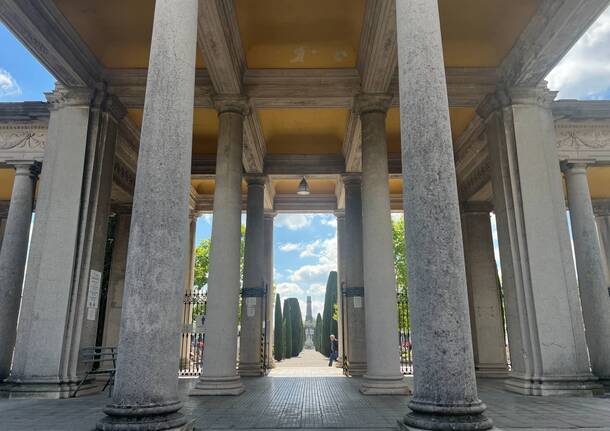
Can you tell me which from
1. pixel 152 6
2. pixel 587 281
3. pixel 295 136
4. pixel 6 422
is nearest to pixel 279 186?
pixel 295 136

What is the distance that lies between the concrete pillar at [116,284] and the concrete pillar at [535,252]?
14.4 meters

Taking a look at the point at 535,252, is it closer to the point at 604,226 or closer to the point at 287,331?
the point at 604,226

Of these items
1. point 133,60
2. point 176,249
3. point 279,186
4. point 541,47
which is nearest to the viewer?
point 176,249

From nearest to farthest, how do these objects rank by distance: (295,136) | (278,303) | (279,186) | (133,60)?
(133,60)
(295,136)
(279,186)
(278,303)

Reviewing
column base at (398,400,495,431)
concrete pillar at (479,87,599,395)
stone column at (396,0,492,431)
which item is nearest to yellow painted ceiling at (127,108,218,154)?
concrete pillar at (479,87,599,395)

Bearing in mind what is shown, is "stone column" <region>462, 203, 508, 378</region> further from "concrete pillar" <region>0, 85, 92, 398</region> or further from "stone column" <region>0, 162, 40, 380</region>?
"stone column" <region>0, 162, 40, 380</region>

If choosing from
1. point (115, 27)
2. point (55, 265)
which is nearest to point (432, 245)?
point (55, 265)

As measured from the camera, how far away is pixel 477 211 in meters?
19.8

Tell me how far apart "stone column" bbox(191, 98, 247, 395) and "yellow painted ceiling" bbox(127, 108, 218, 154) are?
316cm

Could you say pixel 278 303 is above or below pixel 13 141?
below

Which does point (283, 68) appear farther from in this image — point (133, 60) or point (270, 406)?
point (270, 406)

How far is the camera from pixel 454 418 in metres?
5.27

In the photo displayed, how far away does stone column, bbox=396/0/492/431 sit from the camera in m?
5.44

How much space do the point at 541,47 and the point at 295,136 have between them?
10.1 metres
